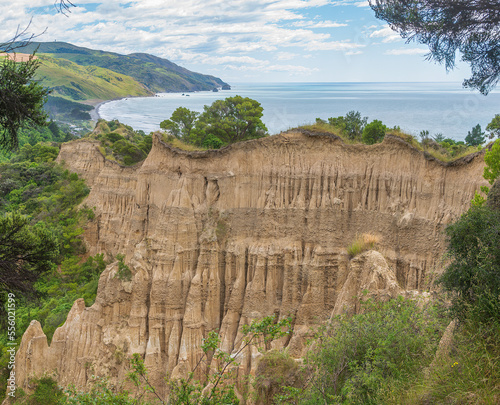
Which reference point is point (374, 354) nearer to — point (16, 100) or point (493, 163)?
point (493, 163)

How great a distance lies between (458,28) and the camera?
1299 centimetres

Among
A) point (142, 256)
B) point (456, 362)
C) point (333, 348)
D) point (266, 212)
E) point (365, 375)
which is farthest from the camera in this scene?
point (142, 256)

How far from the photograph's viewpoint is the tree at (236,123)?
3569 cm

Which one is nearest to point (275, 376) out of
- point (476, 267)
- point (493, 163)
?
point (476, 267)

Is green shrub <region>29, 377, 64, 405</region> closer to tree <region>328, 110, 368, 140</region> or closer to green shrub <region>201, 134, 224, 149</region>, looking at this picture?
green shrub <region>201, 134, 224, 149</region>

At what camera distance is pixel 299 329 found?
63.9ft

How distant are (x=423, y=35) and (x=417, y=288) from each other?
10.0 meters

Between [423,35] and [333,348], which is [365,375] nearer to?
[333,348]

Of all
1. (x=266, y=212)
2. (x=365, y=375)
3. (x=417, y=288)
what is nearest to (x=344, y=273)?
(x=417, y=288)

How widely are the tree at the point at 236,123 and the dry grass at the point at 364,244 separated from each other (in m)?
17.3

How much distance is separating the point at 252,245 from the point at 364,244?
575 centimetres

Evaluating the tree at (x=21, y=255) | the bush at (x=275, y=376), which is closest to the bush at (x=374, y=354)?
the bush at (x=275, y=376)

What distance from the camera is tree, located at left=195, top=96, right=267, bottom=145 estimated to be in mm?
35688

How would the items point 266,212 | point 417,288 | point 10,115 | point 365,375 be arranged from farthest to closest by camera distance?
point 266,212, point 417,288, point 365,375, point 10,115
